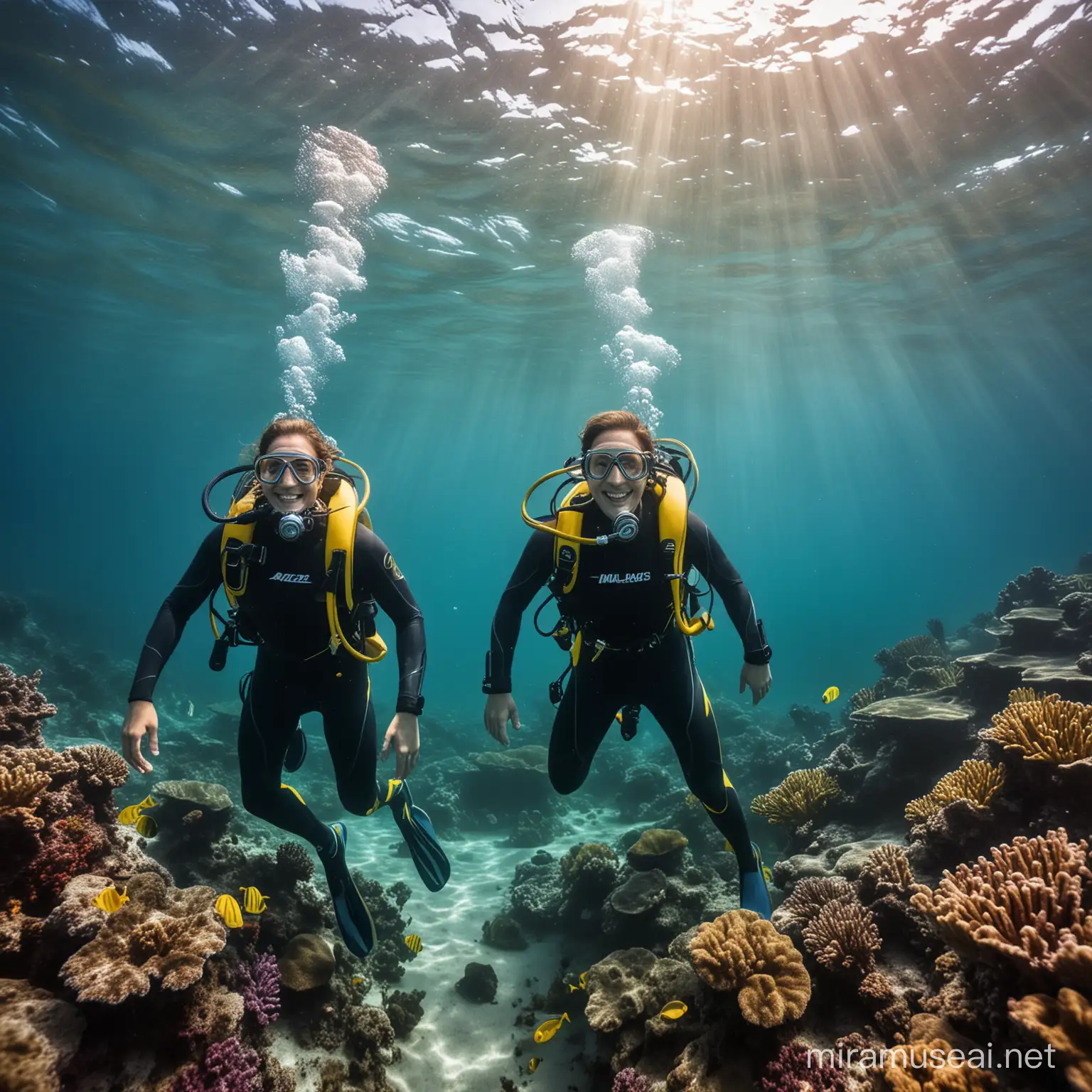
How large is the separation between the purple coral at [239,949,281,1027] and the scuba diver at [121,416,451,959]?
2.60ft

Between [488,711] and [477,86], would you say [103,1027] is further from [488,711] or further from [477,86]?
[477,86]

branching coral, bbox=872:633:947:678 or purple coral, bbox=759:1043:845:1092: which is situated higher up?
branching coral, bbox=872:633:947:678

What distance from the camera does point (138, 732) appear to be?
3.87 meters

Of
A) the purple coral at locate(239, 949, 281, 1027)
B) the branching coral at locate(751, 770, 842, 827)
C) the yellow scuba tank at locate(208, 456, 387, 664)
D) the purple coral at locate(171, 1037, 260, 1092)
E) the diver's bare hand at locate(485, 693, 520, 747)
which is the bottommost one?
the purple coral at locate(171, 1037, 260, 1092)

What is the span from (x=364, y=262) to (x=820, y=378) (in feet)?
106

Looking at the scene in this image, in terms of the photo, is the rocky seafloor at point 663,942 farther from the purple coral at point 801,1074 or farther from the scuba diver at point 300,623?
the scuba diver at point 300,623

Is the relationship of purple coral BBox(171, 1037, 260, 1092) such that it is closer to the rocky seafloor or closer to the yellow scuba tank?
the rocky seafloor

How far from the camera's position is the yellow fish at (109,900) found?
344 cm

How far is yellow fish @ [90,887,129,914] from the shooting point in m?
3.44

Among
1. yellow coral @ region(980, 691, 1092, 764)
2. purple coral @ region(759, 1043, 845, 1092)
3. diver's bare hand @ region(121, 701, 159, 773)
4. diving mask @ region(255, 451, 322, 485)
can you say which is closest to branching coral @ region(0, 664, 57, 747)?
diver's bare hand @ region(121, 701, 159, 773)

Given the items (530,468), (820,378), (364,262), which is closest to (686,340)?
(820,378)

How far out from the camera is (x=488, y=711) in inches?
177

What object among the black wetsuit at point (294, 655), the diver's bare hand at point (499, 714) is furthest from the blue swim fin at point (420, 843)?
the diver's bare hand at point (499, 714)

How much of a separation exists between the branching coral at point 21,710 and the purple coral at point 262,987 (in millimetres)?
3012
